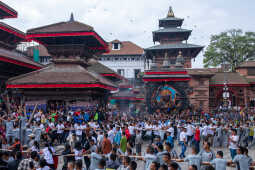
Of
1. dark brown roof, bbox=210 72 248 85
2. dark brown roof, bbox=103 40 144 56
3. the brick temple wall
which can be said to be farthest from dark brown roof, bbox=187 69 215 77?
dark brown roof, bbox=103 40 144 56

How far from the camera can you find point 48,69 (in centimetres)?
2116

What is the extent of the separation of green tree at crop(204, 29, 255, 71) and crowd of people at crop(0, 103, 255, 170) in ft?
77.6

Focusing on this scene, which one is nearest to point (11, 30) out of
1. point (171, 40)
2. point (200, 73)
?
point (200, 73)

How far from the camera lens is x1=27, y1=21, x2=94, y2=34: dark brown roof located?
20547mm

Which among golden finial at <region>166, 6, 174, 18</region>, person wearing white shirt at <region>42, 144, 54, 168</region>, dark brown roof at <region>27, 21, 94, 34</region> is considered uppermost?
golden finial at <region>166, 6, 174, 18</region>

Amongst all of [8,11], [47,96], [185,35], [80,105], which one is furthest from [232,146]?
[185,35]

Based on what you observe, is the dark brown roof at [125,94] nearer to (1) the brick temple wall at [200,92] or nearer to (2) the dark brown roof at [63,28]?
(1) the brick temple wall at [200,92]

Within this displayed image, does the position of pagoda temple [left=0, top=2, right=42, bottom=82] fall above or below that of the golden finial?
below

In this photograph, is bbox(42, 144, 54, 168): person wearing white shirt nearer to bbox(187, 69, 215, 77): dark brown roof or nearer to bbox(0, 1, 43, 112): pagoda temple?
bbox(0, 1, 43, 112): pagoda temple

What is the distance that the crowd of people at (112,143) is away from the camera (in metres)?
7.98

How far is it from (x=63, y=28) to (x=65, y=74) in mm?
3996

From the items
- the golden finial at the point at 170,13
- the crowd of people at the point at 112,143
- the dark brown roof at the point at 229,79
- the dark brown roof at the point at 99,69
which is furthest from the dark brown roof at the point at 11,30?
the golden finial at the point at 170,13

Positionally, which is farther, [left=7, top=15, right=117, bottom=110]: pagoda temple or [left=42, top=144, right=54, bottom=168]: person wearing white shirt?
[left=7, top=15, right=117, bottom=110]: pagoda temple

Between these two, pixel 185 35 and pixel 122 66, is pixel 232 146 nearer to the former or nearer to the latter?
pixel 185 35
